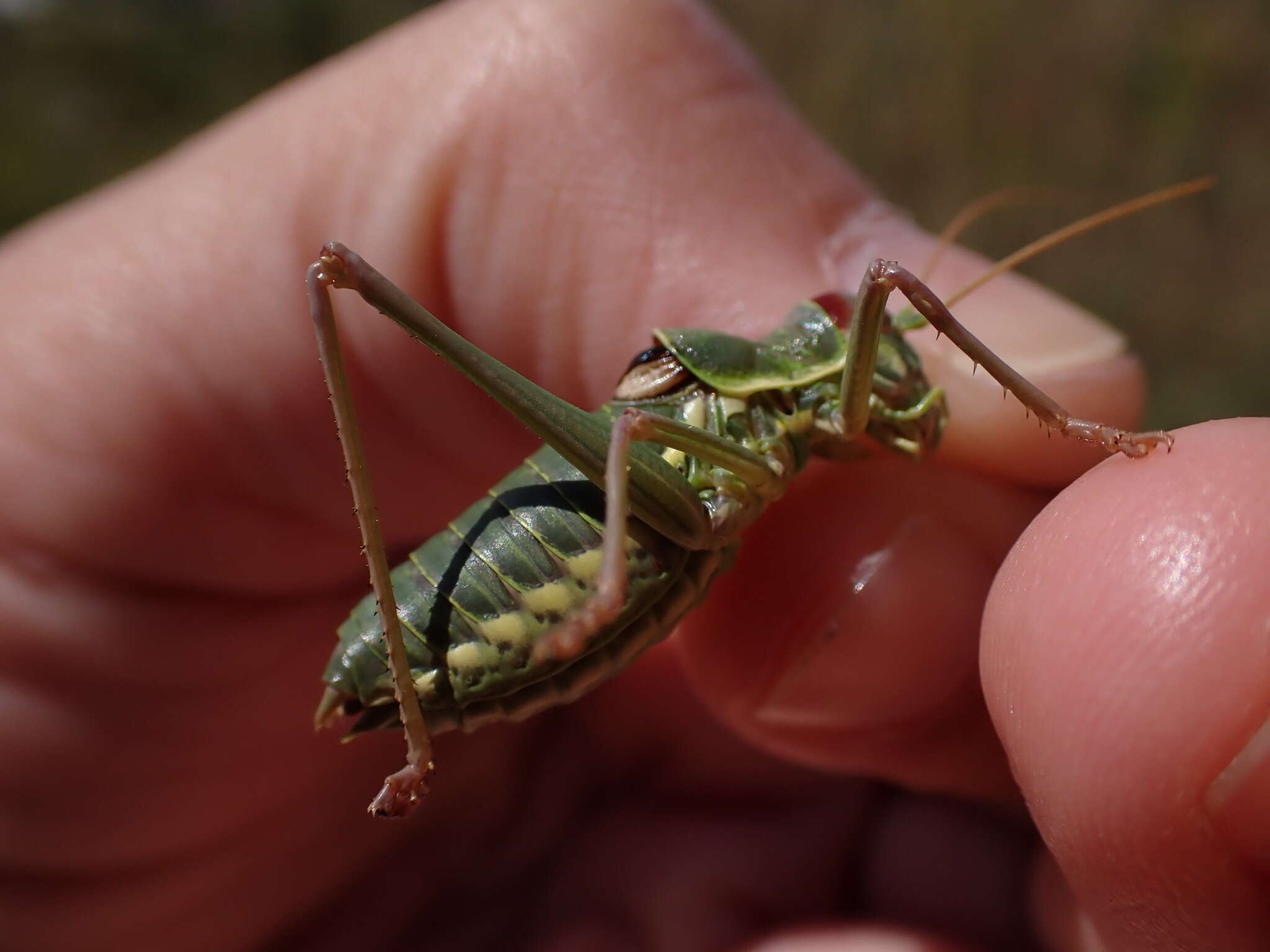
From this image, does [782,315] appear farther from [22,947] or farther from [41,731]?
[22,947]

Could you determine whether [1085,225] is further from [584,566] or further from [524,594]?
[524,594]

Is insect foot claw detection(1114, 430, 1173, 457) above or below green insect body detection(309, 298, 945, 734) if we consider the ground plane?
below

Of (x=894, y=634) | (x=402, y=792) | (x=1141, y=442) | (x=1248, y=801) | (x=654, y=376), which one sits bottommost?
(x=1248, y=801)

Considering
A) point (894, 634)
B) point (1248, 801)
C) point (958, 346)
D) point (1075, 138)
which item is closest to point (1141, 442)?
point (958, 346)

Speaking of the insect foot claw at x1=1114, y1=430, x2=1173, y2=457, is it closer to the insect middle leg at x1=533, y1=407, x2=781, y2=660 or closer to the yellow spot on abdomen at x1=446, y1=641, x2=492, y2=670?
the insect middle leg at x1=533, y1=407, x2=781, y2=660

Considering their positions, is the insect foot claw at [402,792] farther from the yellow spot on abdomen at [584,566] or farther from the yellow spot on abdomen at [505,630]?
the yellow spot on abdomen at [584,566]

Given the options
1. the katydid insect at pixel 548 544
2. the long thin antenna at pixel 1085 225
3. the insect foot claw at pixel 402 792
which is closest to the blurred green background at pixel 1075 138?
the long thin antenna at pixel 1085 225

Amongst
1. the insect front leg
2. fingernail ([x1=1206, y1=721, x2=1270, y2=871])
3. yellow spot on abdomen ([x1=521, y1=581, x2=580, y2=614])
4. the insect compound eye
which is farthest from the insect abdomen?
fingernail ([x1=1206, y1=721, x2=1270, y2=871])
